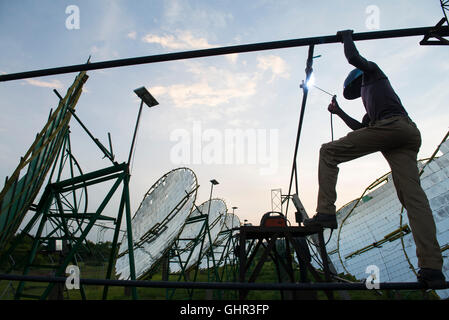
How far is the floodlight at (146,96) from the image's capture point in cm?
743

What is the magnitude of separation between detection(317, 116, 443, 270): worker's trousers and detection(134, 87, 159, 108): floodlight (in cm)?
585

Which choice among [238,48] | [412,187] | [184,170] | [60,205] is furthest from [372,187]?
[60,205]

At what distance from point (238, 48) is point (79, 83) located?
5.11 metres

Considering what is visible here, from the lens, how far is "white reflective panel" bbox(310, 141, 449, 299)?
278 inches

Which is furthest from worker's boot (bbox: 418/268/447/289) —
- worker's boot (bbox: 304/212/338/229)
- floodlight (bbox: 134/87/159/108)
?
floodlight (bbox: 134/87/159/108)

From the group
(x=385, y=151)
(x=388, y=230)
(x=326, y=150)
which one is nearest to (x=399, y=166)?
(x=385, y=151)

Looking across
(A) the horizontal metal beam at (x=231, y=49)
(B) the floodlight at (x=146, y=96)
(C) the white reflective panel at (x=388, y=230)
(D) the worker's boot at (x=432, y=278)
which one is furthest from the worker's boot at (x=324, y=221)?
(B) the floodlight at (x=146, y=96)

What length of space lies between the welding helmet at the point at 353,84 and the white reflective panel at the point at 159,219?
7.42 meters

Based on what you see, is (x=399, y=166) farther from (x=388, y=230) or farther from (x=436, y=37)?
(x=388, y=230)

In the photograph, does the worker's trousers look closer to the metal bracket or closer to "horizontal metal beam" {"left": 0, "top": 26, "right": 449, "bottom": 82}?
the metal bracket

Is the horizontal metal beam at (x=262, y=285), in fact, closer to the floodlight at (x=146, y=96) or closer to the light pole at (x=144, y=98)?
the light pole at (x=144, y=98)
